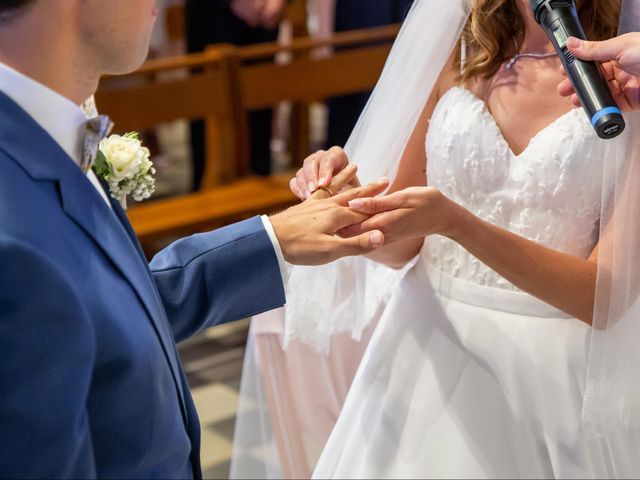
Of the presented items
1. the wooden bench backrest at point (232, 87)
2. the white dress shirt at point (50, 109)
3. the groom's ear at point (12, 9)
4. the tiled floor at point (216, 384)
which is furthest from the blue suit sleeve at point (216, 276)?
the wooden bench backrest at point (232, 87)

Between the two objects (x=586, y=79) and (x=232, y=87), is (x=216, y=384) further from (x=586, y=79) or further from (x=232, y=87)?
(x=586, y=79)

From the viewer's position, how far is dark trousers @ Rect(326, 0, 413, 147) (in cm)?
547

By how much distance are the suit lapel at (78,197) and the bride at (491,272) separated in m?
0.73

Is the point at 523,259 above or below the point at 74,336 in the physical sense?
below

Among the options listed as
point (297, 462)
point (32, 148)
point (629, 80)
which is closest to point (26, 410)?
point (32, 148)

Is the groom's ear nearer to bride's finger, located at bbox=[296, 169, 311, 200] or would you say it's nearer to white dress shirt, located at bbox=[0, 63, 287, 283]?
white dress shirt, located at bbox=[0, 63, 287, 283]

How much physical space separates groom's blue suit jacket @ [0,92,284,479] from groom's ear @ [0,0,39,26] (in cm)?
10

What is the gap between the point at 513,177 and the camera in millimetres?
2146

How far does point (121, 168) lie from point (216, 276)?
Answer: 0.29m

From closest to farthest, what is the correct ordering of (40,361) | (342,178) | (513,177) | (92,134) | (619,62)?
(40,361) < (92,134) < (619,62) < (342,178) < (513,177)

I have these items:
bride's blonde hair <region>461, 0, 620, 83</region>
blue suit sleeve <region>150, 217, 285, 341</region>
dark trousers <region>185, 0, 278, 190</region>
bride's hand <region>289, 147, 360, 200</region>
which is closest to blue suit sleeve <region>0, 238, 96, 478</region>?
blue suit sleeve <region>150, 217, 285, 341</region>

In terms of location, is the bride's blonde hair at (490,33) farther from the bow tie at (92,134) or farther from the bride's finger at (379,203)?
the bow tie at (92,134)

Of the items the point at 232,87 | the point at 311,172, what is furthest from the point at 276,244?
the point at 232,87

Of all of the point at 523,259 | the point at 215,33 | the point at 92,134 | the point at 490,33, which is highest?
the point at 92,134
